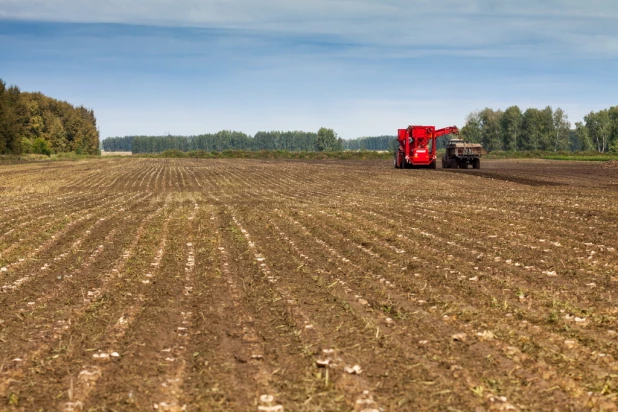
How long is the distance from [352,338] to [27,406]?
342cm

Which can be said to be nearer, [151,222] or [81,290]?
[81,290]

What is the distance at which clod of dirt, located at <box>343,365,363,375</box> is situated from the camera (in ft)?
19.1

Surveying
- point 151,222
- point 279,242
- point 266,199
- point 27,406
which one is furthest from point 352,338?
point 266,199

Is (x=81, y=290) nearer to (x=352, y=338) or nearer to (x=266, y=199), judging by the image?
(x=352, y=338)

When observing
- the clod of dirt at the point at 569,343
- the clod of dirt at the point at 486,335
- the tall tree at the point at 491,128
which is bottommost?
the clod of dirt at the point at 569,343

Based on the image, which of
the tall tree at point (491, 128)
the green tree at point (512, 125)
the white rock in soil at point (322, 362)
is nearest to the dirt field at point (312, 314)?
the white rock in soil at point (322, 362)

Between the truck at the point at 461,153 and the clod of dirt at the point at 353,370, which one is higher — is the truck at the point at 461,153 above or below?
above

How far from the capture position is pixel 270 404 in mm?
5109

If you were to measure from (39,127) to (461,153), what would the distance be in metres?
95.2

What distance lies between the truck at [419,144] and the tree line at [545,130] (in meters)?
95.7

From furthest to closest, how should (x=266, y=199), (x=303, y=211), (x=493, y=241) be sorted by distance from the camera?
(x=266, y=199) → (x=303, y=211) → (x=493, y=241)

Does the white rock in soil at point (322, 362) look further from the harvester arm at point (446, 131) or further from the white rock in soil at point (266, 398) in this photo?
the harvester arm at point (446, 131)

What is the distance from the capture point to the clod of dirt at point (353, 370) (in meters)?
5.82

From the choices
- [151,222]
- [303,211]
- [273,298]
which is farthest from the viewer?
[303,211]
